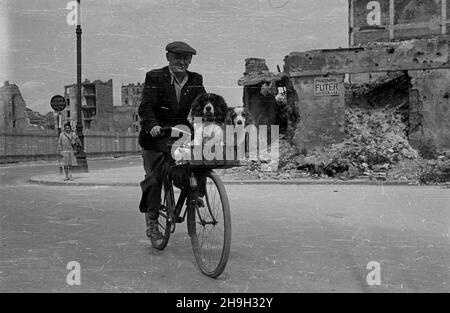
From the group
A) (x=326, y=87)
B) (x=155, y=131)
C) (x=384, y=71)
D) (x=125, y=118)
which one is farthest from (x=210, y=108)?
(x=125, y=118)

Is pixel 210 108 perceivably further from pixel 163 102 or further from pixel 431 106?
pixel 431 106

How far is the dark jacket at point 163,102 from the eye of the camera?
16.9 ft

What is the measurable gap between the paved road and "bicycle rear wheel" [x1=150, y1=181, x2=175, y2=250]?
130mm

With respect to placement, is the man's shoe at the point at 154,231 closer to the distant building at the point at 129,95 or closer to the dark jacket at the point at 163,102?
the dark jacket at the point at 163,102

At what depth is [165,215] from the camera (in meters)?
5.35

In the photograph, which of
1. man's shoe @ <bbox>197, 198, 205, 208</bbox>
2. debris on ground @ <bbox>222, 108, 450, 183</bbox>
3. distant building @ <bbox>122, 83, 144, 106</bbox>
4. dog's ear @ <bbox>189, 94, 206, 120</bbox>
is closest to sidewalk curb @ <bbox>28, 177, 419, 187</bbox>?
debris on ground @ <bbox>222, 108, 450, 183</bbox>

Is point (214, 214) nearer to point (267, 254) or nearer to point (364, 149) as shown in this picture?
point (267, 254)

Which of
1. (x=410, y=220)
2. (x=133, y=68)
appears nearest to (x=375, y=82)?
(x=410, y=220)

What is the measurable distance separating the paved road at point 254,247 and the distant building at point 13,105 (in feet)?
95.6

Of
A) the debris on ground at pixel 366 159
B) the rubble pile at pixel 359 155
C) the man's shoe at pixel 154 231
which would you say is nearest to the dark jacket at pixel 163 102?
the man's shoe at pixel 154 231

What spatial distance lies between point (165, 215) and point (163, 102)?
115 cm

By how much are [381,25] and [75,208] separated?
80.4 feet

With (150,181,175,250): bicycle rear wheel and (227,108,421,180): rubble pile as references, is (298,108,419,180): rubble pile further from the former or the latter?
(150,181,175,250): bicycle rear wheel

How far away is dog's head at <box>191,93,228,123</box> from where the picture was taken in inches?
179
